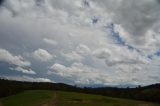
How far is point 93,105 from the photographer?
9050 cm

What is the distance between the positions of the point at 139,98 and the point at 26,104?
198 ft

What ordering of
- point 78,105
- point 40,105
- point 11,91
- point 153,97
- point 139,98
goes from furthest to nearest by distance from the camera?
1. point 11,91
2. point 139,98
3. point 153,97
4. point 78,105
5. point 40,105

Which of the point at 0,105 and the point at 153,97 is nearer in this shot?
the point at 0,105

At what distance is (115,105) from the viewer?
304 feet

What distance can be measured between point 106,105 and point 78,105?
354 inches

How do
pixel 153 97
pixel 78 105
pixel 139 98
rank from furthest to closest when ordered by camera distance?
1. pixel 139 98
2. pixel 153 97
3. pixel 78 105

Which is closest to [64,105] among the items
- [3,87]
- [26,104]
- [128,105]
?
[26,104]

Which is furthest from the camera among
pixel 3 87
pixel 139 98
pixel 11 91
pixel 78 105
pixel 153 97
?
pixel 3 87

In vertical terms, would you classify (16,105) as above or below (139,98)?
below

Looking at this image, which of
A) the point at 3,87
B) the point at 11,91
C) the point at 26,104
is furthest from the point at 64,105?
the point at 3,87

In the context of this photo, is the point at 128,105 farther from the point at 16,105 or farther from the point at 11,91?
the point at 11,91

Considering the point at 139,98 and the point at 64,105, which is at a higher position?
the point at 139,98

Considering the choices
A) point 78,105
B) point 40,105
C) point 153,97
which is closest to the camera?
point 40,105

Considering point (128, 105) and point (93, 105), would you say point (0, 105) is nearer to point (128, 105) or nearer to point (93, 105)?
point (93, 105)
